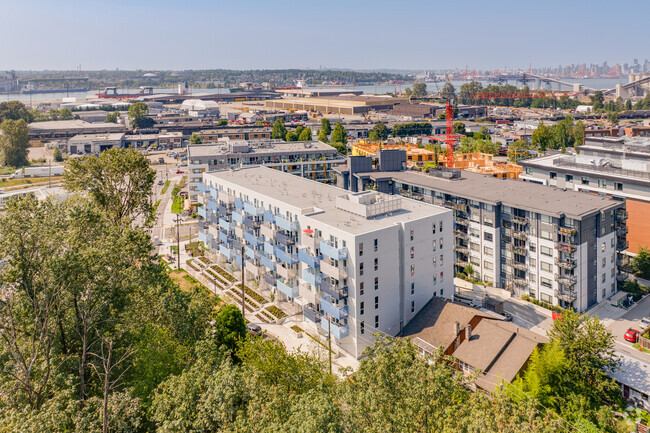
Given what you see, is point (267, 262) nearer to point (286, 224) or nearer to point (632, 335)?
point (286, 224)

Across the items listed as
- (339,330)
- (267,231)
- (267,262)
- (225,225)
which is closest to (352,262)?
(339,330)

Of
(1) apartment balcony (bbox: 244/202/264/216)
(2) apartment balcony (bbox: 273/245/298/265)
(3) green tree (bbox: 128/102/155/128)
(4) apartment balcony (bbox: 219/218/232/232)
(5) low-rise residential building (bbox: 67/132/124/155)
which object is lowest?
(2) apartment balcony (bbox: 273/245/298/265)

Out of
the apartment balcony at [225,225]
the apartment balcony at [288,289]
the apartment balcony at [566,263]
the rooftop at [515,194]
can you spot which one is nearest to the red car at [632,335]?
the apartment balcony at [566,263]

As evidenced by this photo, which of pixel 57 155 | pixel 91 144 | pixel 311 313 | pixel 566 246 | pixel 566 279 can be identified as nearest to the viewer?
pixel 311 313

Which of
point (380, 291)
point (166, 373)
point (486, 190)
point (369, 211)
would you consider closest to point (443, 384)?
point (166, 373)

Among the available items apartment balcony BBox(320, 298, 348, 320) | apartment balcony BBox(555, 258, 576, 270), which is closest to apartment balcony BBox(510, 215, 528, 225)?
apartment balcony BBox(555, 258, 576, 270)

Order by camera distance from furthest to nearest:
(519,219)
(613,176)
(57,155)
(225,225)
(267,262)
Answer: (57,155), (613,176), (225,225), (267,262), (519,219)

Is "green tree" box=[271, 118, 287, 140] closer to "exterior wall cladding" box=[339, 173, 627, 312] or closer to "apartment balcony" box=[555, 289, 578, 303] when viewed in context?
"exterior wall cladding" box=[339, 173, 627, 312]

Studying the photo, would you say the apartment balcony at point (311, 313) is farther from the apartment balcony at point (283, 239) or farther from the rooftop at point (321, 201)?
the rooftop at point (321, 201)
